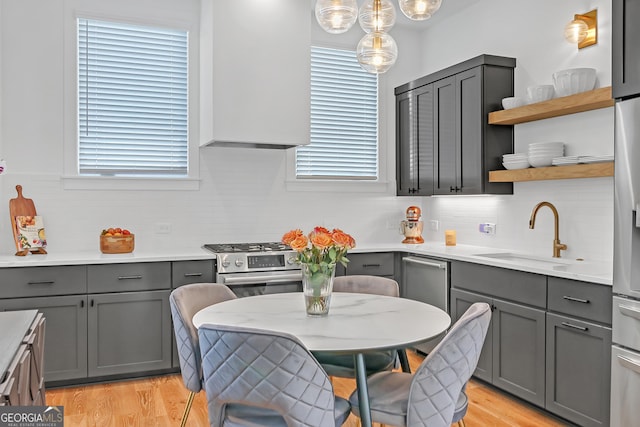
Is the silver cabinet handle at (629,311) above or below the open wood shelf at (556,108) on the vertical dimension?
below

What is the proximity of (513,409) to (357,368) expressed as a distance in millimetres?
1707

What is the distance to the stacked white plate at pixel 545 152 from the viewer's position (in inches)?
145

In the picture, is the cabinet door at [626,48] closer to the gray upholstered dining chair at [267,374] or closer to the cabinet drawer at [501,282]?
the cabinet drawer at [501,282]

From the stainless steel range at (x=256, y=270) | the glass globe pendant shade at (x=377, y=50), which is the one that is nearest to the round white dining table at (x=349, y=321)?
the stainless steel range at (x=256, y=270)

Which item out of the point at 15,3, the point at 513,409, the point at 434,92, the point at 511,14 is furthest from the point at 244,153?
the point at 513,409

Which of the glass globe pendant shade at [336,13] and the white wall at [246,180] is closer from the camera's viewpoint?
the glass globe pendant shade at [336,13]

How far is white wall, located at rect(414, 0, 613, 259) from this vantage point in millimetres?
3521

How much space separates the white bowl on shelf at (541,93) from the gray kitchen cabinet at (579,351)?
1310 mm

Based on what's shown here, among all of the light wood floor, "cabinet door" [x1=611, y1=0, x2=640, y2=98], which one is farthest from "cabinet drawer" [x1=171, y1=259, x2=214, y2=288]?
"cabinet door" [x1=611, y1=0, x2=640, y2=98]

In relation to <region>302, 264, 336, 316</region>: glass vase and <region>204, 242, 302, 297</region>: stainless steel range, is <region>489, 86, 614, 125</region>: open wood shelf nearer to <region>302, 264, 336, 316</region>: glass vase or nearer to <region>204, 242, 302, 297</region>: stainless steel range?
<region>204, 242, 302, 297</region>: stainless steel range

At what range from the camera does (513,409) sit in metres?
3.39

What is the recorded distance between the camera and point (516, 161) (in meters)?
Answer: 3.92

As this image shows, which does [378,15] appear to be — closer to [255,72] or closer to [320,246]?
[320,246]

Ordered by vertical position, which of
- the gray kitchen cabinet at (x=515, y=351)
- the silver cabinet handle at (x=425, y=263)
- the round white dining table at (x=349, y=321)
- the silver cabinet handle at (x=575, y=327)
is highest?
the silver cabinet handle at (x=425, y=263)
